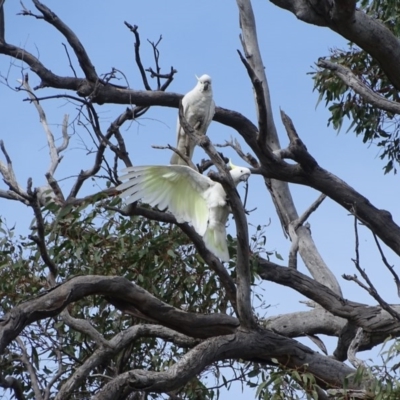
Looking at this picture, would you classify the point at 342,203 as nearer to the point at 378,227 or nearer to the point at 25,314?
the point at 378,227

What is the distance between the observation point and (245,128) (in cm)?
525

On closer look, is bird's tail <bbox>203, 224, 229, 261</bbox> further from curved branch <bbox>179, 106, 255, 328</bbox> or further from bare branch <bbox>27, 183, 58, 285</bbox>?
bare branch <bbox>27, 183, 58, 285</bbox>

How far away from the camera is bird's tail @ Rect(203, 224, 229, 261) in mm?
4238

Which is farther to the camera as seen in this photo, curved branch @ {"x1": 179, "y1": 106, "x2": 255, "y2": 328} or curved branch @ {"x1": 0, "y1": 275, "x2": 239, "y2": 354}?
curved branch @ {"x1": 0, "y1": 275, "x2": 239, "y2": 354}

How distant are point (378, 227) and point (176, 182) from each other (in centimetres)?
142

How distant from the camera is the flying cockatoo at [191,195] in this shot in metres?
4.04

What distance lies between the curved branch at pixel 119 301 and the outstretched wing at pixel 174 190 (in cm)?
40

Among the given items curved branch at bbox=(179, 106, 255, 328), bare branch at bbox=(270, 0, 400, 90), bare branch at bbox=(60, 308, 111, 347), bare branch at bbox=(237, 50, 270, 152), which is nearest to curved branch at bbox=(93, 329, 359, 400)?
curved branch at bbox=(179, 106, 255, 328)

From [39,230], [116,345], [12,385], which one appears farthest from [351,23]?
[12,385]

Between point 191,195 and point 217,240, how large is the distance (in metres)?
0.25

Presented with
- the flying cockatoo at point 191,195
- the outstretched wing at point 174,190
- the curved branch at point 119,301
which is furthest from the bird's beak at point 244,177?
the curved branch at point 119,301

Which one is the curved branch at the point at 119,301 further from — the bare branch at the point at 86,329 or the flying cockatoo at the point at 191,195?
the flying cockatoo at the point at 191,195

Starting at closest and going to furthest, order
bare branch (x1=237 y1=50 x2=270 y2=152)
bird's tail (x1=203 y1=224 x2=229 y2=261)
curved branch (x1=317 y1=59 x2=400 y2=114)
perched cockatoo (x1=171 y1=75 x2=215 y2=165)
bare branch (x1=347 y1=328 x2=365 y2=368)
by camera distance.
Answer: bare branch (x1=237 y1=50 x2=270 y2=152), bare branch (x1=347 y1=328 x2=365 y2=368), bird's tail (x1=203 y1=224 x2=229 y2=261), curved branch (x1=317 y1=59 x2=400 y2=114), perched cockatoo (x1=171 y1=75 x2=215 y2=165)

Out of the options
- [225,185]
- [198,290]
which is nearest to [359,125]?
[198,290]
